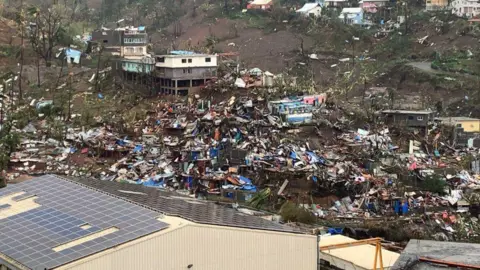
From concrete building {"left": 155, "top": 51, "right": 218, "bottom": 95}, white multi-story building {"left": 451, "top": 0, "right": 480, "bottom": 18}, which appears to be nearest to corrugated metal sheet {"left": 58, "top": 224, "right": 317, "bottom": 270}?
concrete building {"left": 155, "top": 51, "right": 218, "bottom": 95}

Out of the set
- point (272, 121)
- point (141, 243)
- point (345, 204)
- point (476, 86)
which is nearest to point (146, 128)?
point (272, 121)

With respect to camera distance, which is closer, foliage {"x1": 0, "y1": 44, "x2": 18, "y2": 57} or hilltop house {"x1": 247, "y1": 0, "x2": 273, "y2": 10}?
foliage {"x1": 0, "y1": 44, "x2": 18, "y2": 57}

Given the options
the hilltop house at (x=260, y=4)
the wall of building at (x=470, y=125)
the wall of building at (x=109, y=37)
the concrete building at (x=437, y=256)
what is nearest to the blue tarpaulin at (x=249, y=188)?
the concrete building at (x=437, y=256)

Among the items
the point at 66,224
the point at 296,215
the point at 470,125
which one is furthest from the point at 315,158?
the point at 66,224

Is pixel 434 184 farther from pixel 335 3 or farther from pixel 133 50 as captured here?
pixel 335 3

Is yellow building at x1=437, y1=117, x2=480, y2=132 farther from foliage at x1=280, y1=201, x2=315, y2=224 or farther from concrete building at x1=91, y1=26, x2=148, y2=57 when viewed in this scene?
concrete building at x1=91, y1=26, x2=148, y2=57

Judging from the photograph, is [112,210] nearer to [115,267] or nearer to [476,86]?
[115,267]
